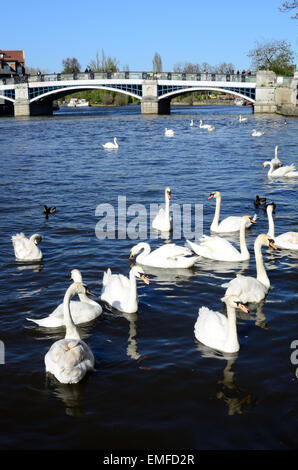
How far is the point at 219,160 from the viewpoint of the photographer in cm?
2602

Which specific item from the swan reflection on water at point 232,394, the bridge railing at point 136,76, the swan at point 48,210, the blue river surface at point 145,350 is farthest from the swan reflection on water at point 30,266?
the bridge railing at point 136,76

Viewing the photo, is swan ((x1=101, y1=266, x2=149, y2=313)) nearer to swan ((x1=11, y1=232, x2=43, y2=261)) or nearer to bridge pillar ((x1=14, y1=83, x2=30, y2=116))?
swan ((x1=11, y1=232, x2=43, y2=261))

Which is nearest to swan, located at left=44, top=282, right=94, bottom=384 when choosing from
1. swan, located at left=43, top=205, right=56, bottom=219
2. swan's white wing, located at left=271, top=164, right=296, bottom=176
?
swan, located at left=43, top=205, right=56, bottom=219

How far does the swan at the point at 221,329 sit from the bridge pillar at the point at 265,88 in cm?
6300

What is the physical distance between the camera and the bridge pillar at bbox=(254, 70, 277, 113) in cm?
6575

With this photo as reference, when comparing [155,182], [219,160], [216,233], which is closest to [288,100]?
[219,160]

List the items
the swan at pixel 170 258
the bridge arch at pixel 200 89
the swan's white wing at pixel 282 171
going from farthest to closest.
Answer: the bridge arch at pixel 200 89 < the swan's white wing at pixel 282 171 < the swan at pixel 170 258

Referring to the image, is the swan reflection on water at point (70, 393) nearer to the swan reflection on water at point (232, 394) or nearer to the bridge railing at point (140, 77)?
the swan reflection on water at point (232, 394)

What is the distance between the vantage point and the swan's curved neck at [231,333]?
6688 millimetres

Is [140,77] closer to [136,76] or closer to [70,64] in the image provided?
[136,76]

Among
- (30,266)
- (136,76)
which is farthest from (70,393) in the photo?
(136,76)

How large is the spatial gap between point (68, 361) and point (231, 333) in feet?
6.90

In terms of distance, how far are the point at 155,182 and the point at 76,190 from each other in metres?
3.12

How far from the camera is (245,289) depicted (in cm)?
823
